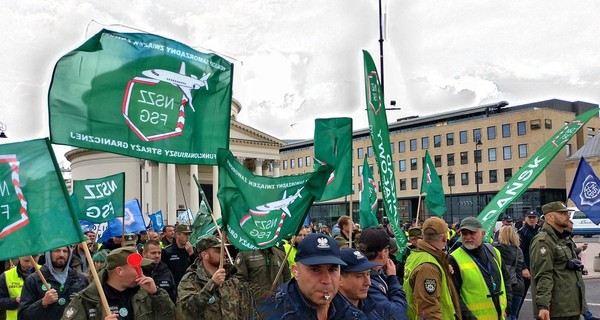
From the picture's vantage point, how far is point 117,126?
546cm

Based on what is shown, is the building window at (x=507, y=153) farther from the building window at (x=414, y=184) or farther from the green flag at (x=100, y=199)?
the green flag at (x=100, y=199)

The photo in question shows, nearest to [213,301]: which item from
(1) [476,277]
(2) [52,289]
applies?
(2) [52,289]

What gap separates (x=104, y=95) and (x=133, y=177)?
74926 millimetres

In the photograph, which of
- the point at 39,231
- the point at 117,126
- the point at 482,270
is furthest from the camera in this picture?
the point at 482,270

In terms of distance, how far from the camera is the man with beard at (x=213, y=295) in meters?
5.02

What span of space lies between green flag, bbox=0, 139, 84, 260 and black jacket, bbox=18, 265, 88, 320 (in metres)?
1.06

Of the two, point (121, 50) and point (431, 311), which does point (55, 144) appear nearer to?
point (121, 50)

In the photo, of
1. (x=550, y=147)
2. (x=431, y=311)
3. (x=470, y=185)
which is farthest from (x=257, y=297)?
(x=470, y=185)

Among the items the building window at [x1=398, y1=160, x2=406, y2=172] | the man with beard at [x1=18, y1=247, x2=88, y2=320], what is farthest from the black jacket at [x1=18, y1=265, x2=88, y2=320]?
the building window at [x1=398, y1=160, x2=406, y2=172]

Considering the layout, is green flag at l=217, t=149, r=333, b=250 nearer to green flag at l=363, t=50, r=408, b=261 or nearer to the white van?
green flag at l=363, t=50, r=408, b=261

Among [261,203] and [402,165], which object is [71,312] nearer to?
[261,203]

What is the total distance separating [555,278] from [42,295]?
514 centimetres

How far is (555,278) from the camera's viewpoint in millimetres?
6871

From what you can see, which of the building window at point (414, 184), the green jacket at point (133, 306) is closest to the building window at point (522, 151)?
the building window at point (414, 184)
